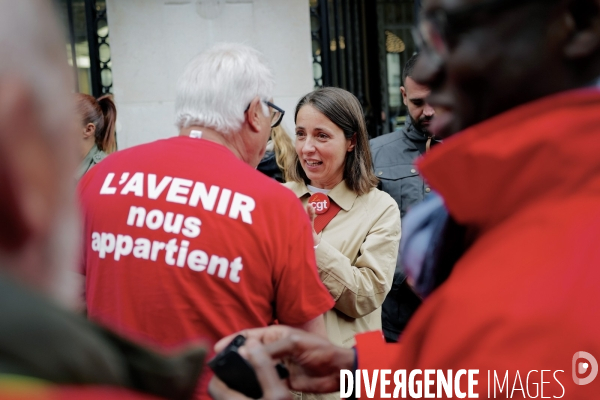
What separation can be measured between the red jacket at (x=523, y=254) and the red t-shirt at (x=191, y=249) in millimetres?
981

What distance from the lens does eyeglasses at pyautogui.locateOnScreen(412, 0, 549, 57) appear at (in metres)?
1.15

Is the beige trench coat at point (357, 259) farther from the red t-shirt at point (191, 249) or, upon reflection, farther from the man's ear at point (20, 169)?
the man's ear at point (20, 169)

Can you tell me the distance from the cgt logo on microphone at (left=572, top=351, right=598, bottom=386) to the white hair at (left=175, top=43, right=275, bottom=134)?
1.60 meters

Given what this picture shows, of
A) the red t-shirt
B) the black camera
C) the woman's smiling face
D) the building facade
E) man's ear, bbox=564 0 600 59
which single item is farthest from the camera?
the building facade

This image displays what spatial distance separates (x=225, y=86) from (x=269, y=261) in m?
0.63

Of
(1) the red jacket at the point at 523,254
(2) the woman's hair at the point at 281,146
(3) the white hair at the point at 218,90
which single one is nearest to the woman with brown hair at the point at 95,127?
(2) the woman's hair at the point at 281,146

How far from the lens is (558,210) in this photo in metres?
1.00

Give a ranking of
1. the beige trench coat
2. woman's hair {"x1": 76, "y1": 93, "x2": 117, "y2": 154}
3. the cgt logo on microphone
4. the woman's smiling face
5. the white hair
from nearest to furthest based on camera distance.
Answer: the cgt logo on microphone, the white hair, the beige trench coat, the woman's smiling face, woman's hair {"x1": 76, "y1": 93, "x2": 117, "y2": 154}

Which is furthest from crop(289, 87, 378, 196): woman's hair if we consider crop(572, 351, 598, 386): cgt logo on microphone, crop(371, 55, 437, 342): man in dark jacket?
crop(572, 351, 598, 386): cgt logo on microphone

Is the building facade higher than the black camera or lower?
higher

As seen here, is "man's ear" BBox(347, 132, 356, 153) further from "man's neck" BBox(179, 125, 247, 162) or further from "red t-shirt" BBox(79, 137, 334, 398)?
"red t-shirt" BBox(79, 137, 334, 398)

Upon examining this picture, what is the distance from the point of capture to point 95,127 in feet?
16.2

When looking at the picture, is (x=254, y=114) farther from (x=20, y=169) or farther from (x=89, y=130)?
(x=89, y=130)

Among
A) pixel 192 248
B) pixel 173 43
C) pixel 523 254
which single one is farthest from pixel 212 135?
pixel 173 43
